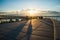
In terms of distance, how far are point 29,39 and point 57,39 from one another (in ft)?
4.95

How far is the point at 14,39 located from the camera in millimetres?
6184

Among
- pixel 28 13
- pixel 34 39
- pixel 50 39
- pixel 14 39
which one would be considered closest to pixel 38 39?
pixel 34 39

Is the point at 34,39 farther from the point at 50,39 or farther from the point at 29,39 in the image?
the point at 50,39

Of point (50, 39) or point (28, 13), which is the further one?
point (28, 13)

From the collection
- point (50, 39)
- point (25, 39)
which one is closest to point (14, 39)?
point (25, 39)

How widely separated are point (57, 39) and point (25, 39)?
1.72 meters

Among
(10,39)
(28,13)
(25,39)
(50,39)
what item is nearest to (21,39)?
(25,39)

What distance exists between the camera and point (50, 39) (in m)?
6.24

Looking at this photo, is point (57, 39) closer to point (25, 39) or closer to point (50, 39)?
point (50, 39)

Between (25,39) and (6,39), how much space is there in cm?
105

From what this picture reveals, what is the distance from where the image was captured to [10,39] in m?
6.20

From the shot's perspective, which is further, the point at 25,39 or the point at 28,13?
the point at 28,13

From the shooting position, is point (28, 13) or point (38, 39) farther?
point (28, 13)

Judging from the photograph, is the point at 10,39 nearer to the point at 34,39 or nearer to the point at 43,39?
the point at 34,39
